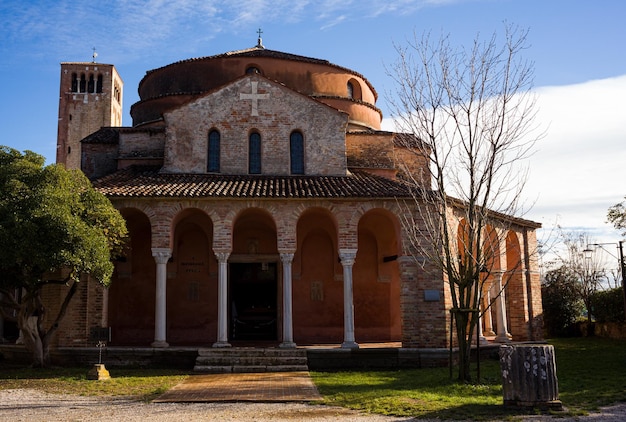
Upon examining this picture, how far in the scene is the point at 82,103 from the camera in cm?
4259

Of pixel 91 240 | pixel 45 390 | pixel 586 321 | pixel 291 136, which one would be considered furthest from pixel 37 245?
pixel 586 321

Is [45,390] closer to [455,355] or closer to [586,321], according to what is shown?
[455,355]

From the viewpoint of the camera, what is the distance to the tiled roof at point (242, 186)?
17.6m

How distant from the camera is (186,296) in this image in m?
20.7

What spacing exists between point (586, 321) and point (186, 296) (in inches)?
830

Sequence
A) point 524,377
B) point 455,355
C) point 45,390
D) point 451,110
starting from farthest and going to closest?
point 455,355 → point 451,110 → point 45,390 → point 524,377

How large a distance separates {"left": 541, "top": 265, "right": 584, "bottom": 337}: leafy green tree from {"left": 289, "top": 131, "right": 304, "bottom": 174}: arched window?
1797cm

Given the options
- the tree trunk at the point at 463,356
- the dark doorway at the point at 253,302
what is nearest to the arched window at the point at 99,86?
the dark doorway at the point at 253,302

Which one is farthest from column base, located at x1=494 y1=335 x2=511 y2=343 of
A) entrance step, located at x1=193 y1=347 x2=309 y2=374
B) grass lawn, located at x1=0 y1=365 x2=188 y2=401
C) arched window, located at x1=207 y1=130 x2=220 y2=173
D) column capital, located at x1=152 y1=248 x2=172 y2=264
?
column capital, located at x1=152 y1=248 x2=172 y2=264

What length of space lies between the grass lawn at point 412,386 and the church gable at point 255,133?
7.30m

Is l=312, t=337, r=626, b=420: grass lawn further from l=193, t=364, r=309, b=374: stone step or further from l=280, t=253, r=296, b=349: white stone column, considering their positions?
l=280, t=253, r=296, b=349: white stone column

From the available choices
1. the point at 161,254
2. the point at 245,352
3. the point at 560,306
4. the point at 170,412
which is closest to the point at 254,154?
the point at 161,254

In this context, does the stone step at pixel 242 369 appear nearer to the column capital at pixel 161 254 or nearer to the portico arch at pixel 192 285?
the column capital at pixel 161 254

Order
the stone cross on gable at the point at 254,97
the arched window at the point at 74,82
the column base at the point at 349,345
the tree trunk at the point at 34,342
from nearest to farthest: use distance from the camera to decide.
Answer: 1. the tree trunk at the point at 34,342
2. the column base at the point at 349,345
3. the stone cross on gable at the point at 254,97
4. the arched window at the point at 74,82
